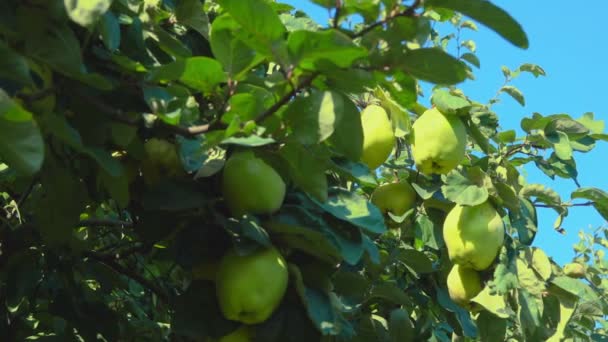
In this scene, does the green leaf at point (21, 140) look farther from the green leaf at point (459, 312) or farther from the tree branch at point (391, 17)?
the green leaf at point (459, 312)

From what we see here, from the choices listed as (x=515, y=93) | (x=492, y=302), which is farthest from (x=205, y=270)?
(x=515, y=93)

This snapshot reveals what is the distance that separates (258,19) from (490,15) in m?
0.30

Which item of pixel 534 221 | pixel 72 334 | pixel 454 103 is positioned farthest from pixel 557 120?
pixel 72 334

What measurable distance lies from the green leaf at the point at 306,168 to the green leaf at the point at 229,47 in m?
0.13

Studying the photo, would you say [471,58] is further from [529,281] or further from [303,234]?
[303,234]

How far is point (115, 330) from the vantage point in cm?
208

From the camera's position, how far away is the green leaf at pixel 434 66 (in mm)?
1181

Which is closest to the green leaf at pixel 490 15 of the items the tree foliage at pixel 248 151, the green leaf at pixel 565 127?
the tree foliage at pixel 248 151

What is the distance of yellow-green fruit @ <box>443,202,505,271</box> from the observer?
1.95 metres

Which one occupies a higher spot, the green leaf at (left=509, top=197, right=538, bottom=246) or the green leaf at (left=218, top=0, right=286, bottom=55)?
the green leaf at (left=218, top=0, right=286, bottom=55)

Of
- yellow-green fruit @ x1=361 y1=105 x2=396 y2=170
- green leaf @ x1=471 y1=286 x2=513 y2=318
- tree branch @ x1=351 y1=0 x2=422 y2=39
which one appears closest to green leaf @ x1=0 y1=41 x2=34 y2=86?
tree branch @ x1=351 y1=0 x2=422 y2=39

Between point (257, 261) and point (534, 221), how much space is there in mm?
973

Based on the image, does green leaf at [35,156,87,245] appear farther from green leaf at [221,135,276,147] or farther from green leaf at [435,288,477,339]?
green leaf at [435,288,477,339]

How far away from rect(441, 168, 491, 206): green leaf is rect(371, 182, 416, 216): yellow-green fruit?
10.5 inches
